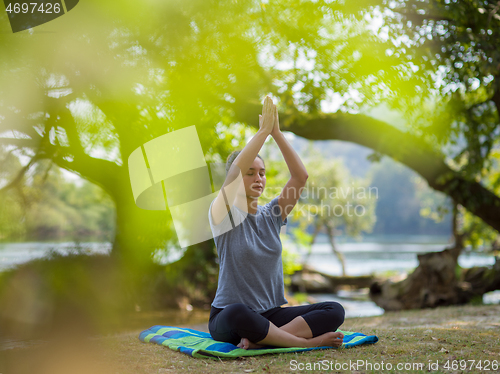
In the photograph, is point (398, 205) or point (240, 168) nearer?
point (240, 168)

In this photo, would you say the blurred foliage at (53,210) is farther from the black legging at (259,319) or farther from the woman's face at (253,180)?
the woman's face at (253,180)

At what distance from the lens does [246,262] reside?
2.45m

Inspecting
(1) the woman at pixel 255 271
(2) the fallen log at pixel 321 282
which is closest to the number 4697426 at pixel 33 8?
(1) the woman at pixel 255 271

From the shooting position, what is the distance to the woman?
7.75 ft

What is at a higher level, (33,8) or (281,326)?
(33,8)

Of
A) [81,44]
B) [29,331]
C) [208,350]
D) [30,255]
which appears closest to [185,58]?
[81,44]

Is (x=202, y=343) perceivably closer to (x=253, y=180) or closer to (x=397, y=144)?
(x=253, y=180)

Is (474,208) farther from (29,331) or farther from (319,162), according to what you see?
(319,162)

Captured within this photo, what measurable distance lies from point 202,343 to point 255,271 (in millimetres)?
609

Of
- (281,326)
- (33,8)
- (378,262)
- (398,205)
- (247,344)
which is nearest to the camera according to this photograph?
(247,344)

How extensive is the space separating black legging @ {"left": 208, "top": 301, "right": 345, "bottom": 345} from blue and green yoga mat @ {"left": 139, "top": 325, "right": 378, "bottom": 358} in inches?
3.0

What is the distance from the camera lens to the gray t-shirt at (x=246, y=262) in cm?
245

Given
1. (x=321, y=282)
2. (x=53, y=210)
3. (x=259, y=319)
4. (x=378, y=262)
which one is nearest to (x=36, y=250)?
(x=53, y=210)

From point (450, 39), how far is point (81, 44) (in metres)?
4.46
